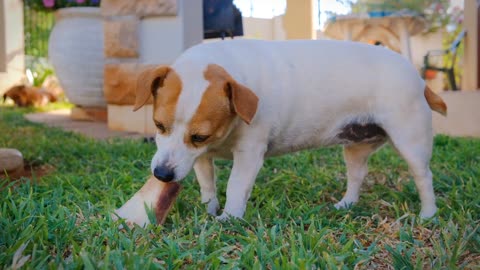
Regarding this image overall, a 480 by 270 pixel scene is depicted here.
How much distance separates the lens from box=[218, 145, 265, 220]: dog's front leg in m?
2.40

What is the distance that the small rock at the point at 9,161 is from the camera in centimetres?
314

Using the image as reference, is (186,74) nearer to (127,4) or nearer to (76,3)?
(127,4)

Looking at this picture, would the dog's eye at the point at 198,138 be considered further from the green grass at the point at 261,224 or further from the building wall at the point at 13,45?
the building wall at the point at 13,45

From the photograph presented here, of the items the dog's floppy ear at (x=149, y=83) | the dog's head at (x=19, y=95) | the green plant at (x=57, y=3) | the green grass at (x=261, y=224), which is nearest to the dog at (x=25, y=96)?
the dog's head at (x=19, y=95)

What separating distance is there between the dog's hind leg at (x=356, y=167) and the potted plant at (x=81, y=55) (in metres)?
4.11

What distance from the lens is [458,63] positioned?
30.4 feet

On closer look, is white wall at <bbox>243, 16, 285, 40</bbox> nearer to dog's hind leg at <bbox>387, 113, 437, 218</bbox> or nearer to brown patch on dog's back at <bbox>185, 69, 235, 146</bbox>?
dog's hind leg at <bbox>387, 113, 437, 218</bbox>

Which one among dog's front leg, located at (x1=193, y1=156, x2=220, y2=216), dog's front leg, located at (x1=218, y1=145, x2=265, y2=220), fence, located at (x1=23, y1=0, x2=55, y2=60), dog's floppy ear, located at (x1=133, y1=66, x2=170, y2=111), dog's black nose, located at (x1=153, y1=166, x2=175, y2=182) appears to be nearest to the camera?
dog's black nose, located at (x1=153, y1=166, x2=175, y2=182)

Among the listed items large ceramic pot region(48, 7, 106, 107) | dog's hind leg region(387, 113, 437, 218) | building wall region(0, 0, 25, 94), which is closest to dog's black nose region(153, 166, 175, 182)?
dog's hind leg region(387, 113, 437, 218)

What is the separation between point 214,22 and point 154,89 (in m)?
3.53

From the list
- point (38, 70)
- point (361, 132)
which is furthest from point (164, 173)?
point (38, 70)

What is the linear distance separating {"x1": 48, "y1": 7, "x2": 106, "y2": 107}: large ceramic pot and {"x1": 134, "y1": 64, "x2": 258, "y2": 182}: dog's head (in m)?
4.45

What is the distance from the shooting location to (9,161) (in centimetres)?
Answer: 319

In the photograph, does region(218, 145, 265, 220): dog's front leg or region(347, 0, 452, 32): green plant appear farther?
region(347, 0, 452, 32): green plant
